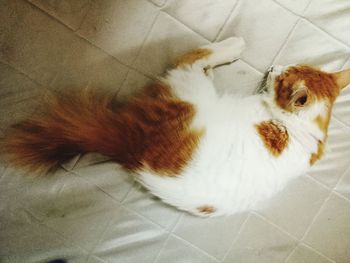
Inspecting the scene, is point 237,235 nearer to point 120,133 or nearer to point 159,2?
point 120,133

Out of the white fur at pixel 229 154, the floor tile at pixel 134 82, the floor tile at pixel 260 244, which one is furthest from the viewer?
the floor tile at pixel 260 244

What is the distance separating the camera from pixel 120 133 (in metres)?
1.10

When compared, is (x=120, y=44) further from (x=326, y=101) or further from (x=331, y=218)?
(x=331, y=218)

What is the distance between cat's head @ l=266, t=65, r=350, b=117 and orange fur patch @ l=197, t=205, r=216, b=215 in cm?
38

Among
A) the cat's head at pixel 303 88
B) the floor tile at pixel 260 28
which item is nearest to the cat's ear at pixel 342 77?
the cat's head at pixel 303 88

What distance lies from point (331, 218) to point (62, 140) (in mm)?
1031

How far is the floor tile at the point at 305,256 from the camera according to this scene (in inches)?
54.1

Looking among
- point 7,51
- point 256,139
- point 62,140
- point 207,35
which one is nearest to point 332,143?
point 256,139

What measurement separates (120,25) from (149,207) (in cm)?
67

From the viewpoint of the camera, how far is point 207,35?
1246 mm

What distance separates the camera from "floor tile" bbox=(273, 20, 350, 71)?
125 centimetres

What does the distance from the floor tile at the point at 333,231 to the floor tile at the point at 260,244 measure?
0.30 feet

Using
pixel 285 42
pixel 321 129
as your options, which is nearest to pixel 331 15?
pixel 285 42

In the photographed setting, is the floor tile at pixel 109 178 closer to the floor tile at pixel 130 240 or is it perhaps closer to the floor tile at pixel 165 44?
the floor tile at pixel 130 240
